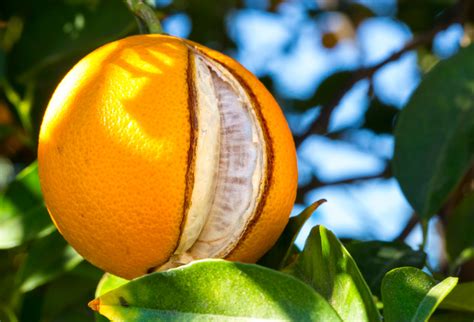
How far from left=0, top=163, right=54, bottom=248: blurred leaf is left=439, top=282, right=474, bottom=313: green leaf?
53 centimetres

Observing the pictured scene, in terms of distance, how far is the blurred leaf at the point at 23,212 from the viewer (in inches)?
41.9

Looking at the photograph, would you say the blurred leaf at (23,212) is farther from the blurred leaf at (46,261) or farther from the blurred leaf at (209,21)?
the blurred leaf at (209,21)

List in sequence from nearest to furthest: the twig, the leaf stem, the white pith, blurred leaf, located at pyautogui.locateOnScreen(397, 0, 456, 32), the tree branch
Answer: the white pith
the leaf stem
the tree branch
the twig
blurred leaf, located at pyautogui.locateOnScreen(397, 0, 456, 32)

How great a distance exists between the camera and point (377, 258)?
3.24 feet

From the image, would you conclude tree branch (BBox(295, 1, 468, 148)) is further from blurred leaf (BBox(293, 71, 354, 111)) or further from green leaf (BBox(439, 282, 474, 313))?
green leaf (BBox(439, 282, 474, 313))

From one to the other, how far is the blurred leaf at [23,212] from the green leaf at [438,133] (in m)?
0.50

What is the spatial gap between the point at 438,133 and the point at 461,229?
0.20 metres

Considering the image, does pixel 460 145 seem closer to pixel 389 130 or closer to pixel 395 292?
pixel 395 292

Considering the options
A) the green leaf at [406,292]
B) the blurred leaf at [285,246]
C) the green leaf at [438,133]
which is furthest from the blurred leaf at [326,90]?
the green leaf at [406,292]

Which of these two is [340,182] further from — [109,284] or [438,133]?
[109,284]

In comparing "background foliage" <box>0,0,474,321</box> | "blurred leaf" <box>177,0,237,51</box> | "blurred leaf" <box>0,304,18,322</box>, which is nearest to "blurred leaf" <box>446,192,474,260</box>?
"background foliage" <box>0,0,474,321</box>

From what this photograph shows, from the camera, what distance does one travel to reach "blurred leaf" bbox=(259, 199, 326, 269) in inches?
34.1

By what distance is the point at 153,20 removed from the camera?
3.04 ft

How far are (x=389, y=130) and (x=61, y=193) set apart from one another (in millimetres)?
Answer: 1090
